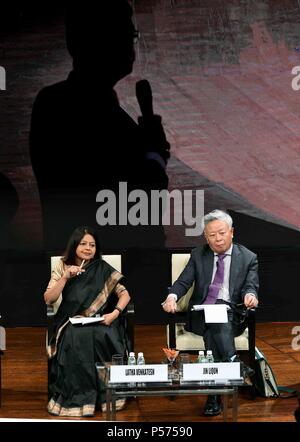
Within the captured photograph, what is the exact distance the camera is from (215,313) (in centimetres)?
525

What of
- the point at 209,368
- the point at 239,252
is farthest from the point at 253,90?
the point at 209,368

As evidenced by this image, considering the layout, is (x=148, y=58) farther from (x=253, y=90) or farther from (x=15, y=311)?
(x=15, y=311)

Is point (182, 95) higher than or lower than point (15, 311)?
higher

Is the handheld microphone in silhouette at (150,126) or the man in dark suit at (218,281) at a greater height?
the handheld microphone in silhouette at (150,126)

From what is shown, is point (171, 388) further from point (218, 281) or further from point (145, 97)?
point (145, 97)

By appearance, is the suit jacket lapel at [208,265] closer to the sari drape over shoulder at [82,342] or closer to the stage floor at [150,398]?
the sari drape over shoulder at [82,342]

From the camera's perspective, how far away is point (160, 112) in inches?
287

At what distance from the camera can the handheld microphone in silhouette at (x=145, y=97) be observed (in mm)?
7273

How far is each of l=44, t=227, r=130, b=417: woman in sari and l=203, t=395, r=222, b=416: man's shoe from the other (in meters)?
0.51

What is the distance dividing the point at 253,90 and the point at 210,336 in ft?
8.57

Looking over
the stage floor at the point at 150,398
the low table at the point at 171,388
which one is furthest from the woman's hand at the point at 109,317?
the low table at the point at 171,388

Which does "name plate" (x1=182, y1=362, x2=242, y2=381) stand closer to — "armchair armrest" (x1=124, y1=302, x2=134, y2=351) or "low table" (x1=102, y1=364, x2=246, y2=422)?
"low table" (x1=102, y1=364, x2=246, y2=422)

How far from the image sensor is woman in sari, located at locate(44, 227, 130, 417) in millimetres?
5289

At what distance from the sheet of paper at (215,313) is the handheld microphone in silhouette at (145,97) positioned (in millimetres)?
2383
